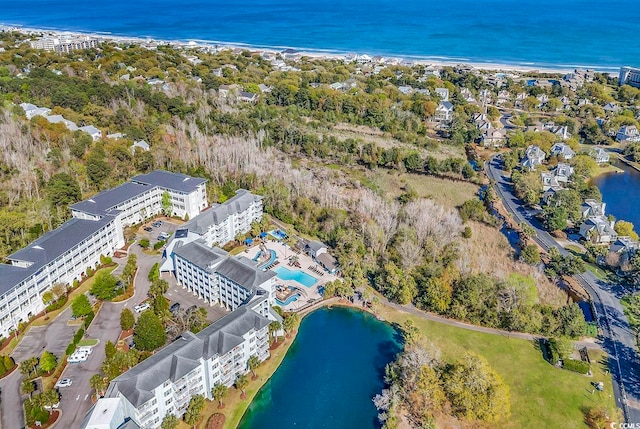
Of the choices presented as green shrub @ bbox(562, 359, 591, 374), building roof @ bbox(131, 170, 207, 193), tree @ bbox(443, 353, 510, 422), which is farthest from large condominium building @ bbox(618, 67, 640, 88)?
tree @ bbox(443, 353, 510, 422)

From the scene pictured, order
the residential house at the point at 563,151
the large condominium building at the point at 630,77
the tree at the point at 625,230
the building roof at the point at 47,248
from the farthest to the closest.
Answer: the large condominium building at the point at 630,77
the residential house at the point at 563,151
the tree at the point at 625,230
the building roof at the point at 47,248


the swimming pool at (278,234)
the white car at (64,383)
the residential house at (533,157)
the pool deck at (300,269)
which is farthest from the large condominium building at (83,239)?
the residential house at (533,157)

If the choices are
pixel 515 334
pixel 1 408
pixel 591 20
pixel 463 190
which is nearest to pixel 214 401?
pixel 1 408

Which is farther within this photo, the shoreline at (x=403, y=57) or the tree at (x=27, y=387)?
the shoreline at (x=403, y=57)

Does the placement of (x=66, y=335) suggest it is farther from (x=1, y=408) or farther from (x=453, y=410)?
(x=453, y=410)

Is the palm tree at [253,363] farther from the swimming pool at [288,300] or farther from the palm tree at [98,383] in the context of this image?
the palm tree at [98,383]

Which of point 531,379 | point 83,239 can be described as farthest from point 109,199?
point 531,379

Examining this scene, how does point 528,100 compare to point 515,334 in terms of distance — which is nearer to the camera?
point 515,334
